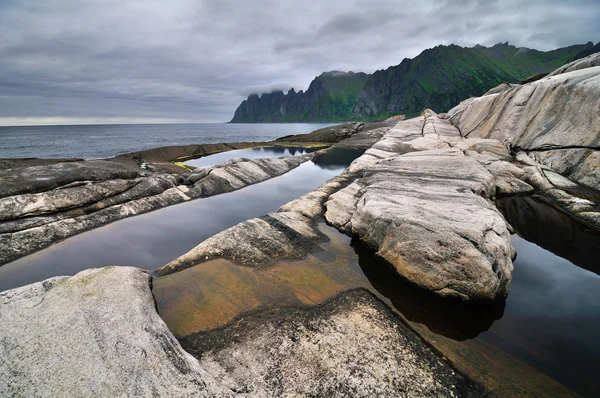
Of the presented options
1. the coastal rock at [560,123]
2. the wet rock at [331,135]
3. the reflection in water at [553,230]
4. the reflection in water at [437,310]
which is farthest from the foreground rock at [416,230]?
the wet rock at [331,135]

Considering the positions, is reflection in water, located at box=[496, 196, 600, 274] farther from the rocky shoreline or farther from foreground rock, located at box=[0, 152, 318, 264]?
foreground rock, located at box=[0, 152, 318, 264]

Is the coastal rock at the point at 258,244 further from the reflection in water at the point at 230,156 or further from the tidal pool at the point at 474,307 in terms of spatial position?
the reflection in water at the point at 230,156

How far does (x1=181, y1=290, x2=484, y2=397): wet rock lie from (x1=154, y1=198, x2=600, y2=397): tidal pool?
0.56m

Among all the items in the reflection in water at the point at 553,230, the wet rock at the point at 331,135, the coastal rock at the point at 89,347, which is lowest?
the reflection in water at the point at 553,230

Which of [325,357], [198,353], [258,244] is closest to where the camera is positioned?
[325,357]

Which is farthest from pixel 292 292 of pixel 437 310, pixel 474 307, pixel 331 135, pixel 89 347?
pixel 331 135

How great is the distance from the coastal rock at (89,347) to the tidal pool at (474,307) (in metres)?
1.28

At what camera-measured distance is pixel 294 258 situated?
1141 centimetres

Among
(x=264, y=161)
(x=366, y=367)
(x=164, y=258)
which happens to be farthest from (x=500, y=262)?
(x=264, y=161)

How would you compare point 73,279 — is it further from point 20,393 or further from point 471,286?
point 471,286

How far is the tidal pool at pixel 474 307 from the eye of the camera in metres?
6.20

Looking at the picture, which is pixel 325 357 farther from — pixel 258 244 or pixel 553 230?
pixel 553 230

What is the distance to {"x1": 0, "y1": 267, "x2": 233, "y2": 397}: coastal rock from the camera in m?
5.06

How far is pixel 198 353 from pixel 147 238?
34.4ft
